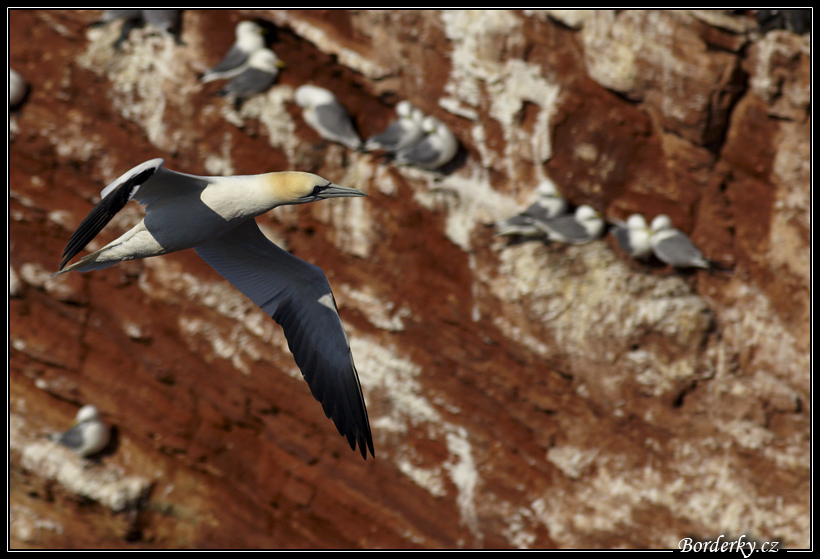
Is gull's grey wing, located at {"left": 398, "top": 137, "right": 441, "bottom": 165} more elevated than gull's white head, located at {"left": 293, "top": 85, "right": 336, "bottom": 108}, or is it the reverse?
gull's white head, located at {"left": 293, "top": 85, "right": 336, "bottom": 108}

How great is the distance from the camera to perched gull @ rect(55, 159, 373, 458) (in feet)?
12.5

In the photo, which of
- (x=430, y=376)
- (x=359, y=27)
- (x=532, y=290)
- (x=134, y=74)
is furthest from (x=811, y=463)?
(x=134, y=74)

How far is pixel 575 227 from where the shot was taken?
22.4 feet

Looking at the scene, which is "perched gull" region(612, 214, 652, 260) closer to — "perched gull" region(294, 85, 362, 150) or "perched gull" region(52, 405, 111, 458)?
"perched gull" region(294, 85, 362, 150)

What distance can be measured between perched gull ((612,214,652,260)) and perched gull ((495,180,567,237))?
0.54 metres

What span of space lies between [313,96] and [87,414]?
3.54 meters

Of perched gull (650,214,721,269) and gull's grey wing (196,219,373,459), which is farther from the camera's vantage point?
perched gull (650,214,721,269)

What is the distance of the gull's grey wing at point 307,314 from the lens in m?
4.52

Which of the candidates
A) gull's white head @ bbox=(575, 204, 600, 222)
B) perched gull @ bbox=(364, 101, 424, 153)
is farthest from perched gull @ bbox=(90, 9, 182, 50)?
gull's white head @ bbox=(575, 204, 600, 222)

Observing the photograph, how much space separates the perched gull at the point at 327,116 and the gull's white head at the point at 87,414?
3.30m

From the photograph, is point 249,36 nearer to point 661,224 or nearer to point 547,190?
point 547,190

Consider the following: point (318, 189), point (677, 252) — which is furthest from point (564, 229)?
point (318, 189)

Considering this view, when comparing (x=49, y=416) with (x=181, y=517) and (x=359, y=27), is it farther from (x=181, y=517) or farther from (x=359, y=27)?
(x=359, y=27)

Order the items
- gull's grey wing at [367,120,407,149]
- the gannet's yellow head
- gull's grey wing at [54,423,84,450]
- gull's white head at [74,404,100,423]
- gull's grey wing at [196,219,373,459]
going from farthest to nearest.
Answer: gull's white head at [74,404,100,423] → gull's grey wing at [54,423,84,450] → gull's grey wing at [367,120,407,149] → gull's grey wing at [196,219,373,459] → the gannet's yellow head
